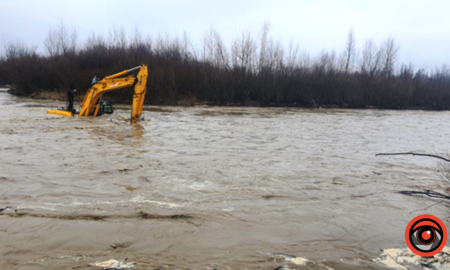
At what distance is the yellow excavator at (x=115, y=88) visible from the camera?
44.5 ft

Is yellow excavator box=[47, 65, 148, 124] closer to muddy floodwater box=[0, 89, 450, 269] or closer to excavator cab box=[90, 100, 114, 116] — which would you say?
excavator cab box=[90, 100, 114, 116]

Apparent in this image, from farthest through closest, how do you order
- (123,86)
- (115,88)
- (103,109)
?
(103,109), (115,88), (123,86)

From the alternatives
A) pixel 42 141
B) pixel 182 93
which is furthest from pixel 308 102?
pixel 42 141

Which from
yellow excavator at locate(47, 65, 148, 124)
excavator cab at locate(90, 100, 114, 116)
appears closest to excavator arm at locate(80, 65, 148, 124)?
yellow excavator at locate(47, 65, 148, 124)

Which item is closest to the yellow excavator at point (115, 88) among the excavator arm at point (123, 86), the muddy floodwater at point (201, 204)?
the excavator arm at point (123, 86)

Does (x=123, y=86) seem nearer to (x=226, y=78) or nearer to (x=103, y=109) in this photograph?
(x=103, y=109)

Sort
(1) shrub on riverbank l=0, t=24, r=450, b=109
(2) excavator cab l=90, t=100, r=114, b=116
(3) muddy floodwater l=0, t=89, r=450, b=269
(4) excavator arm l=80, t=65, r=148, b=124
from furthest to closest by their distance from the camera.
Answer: (1) shrub on riverbank l=0, t=24, r=450, b=109 < (2) excavator cab l=90, t=100, r=114, b=116 < (4) excavator arm l=80, t=65, r=148, b=124 < (3) muddy floodwater l=0, t=89, r=450, b=269

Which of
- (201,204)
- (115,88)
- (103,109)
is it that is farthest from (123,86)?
(201,204)

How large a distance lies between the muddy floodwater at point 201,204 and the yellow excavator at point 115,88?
149 inches

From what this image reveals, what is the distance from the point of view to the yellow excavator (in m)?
13.6

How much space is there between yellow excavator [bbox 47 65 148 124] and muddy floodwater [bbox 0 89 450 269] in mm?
3791

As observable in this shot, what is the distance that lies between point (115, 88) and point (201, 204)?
1065 cm

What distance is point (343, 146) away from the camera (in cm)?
1148

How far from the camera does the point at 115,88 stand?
1446 cm
